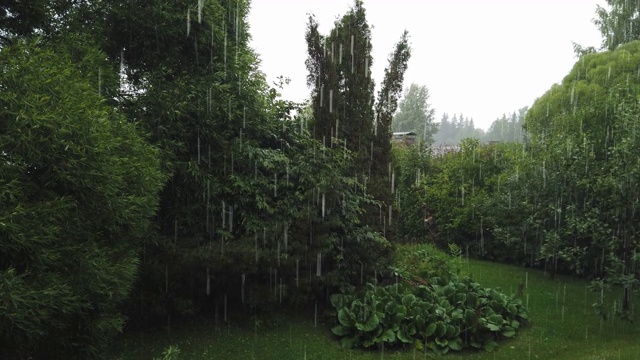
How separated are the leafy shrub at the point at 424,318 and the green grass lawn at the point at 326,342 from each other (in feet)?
0.64

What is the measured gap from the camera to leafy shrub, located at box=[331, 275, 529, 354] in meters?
7.67

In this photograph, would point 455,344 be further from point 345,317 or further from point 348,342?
point 345,317

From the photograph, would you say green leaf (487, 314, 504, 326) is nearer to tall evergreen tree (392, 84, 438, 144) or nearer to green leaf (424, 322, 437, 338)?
green leaf (424, 322, 437, 338)

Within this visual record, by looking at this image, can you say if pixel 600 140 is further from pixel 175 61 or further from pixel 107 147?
pixel 107 147

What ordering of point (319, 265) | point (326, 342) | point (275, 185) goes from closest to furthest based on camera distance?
point (326, 342) < point (319, 265) < point (275, 185)

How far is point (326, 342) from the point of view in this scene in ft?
25.7

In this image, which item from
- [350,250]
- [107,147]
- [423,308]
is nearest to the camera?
[107,147]

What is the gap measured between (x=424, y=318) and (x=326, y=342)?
1.75 m

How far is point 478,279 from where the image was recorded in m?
12.5

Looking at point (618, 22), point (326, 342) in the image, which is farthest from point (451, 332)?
point (618, 22)

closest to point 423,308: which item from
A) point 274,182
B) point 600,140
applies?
point 274,182

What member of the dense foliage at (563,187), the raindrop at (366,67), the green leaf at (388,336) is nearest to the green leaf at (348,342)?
the green leaf at (388,336)

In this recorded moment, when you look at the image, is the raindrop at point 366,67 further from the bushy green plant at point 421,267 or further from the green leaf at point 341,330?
the green leaf at point 341,330

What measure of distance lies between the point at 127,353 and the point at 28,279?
3537 millimetres
